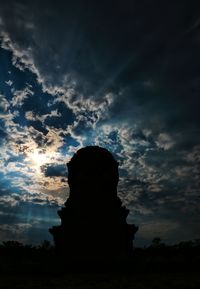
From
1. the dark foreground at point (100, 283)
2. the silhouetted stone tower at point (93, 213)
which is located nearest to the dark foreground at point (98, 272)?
the dark foreground at point (100, 283)

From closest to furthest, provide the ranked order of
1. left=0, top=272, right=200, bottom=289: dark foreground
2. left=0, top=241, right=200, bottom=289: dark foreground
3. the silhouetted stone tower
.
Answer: left=0, top=272, right=200, bottom=289: dark foreground < left=0, top=241, right=200, bottom=289: dark foreground < the silhouetted stone tower

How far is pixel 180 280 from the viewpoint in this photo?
19.6m

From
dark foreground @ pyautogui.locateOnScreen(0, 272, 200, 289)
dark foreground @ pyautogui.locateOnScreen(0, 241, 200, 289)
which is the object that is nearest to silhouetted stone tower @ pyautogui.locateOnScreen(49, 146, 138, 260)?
dark foreground @ pyautogui.locateOnScreen(0, 241, 200, 289)

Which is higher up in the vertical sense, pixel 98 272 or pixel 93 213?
pixel 93 213

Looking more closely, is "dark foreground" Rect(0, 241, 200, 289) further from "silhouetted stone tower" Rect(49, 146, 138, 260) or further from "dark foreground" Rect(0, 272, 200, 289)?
"silhouetted stone tower" Rect(49, 146, 138, 260)

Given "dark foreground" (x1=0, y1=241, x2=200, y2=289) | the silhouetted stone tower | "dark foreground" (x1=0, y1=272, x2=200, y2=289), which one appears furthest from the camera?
the silhouetted stone tower

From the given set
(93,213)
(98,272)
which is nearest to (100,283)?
(98,272)

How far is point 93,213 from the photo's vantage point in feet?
116

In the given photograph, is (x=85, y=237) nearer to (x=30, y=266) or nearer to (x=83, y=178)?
(x=83, y=178)

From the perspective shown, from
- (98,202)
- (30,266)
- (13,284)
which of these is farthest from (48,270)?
(98,202)

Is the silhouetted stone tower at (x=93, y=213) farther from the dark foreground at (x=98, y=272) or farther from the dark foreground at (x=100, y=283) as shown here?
the dark foreground at (x=100, y=283)

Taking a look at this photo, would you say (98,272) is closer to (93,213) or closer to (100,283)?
(100,283)

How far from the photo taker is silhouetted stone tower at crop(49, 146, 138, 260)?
3434 centimetres

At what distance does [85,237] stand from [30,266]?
10.6 metres
